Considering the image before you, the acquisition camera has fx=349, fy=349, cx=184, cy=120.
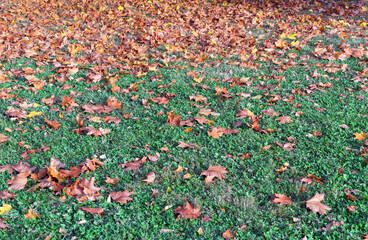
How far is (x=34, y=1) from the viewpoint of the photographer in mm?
9945

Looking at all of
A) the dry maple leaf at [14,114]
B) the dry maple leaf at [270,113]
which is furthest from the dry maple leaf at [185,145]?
the dry maple leaf at [14,114]

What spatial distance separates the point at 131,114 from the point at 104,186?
132 centimetres

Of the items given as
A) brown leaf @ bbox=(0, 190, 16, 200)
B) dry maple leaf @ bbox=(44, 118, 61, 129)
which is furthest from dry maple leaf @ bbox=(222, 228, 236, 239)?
dry maple leaf @ bbox=(44, 118, 61, 129)

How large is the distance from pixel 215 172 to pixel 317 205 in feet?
2.89

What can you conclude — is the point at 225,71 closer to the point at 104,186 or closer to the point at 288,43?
the point at 288,43

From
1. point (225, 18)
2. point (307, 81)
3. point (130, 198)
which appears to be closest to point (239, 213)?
point (130, 198)

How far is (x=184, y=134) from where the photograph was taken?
12.4 feet

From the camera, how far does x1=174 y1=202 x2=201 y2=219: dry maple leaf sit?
8.83 ft

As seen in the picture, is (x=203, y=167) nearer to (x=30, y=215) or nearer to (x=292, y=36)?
(x=30, y=215)

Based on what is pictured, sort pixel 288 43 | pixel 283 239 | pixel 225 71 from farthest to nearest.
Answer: pixel 288 43
pixel 225 71
pixel 283 239

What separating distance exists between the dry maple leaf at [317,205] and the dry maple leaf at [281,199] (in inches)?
5.7

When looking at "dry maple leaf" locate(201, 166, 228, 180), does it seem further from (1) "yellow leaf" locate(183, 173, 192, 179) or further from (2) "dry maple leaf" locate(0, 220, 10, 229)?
(2) "dry maple leaf" locate(0, 220, 10, 229)

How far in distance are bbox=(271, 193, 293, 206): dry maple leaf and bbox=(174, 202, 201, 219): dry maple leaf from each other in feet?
2.06

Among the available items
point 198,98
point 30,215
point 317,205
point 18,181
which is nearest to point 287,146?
point 317,205
